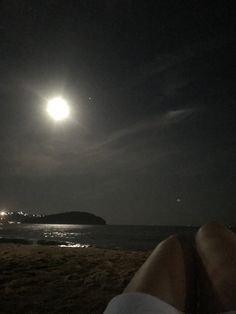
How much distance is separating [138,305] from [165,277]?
1.70 feet

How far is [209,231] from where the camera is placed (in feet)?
10.3

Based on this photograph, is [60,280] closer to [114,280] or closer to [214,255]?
[114,280]

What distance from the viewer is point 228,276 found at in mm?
2162

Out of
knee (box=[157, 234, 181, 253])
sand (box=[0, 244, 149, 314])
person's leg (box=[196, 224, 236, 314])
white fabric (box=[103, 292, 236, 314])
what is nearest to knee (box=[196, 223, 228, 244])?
person's leg (box=[196, 224, 236, 314])

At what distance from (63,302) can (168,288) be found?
4118mm

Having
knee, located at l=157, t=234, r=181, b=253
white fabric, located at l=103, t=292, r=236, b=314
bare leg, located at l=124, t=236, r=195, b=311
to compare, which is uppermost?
knee, located at l=157, t=234, r=181, b=253

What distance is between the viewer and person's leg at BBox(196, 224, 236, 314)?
6.61 ft

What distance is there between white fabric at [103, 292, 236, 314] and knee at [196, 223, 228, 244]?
114 cm

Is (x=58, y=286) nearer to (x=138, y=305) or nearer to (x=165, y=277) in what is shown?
(x=165, y=277)

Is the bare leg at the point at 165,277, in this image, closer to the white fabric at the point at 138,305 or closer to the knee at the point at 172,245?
the knee at the point at 172,245

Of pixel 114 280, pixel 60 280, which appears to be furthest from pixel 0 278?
pixel 114 280

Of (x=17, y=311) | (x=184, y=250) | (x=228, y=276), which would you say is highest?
(x=184, y=250)

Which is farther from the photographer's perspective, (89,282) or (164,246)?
(89,282)

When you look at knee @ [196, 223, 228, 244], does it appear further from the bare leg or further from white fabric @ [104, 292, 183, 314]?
white fabric @ [104, 292, 183, 314]
